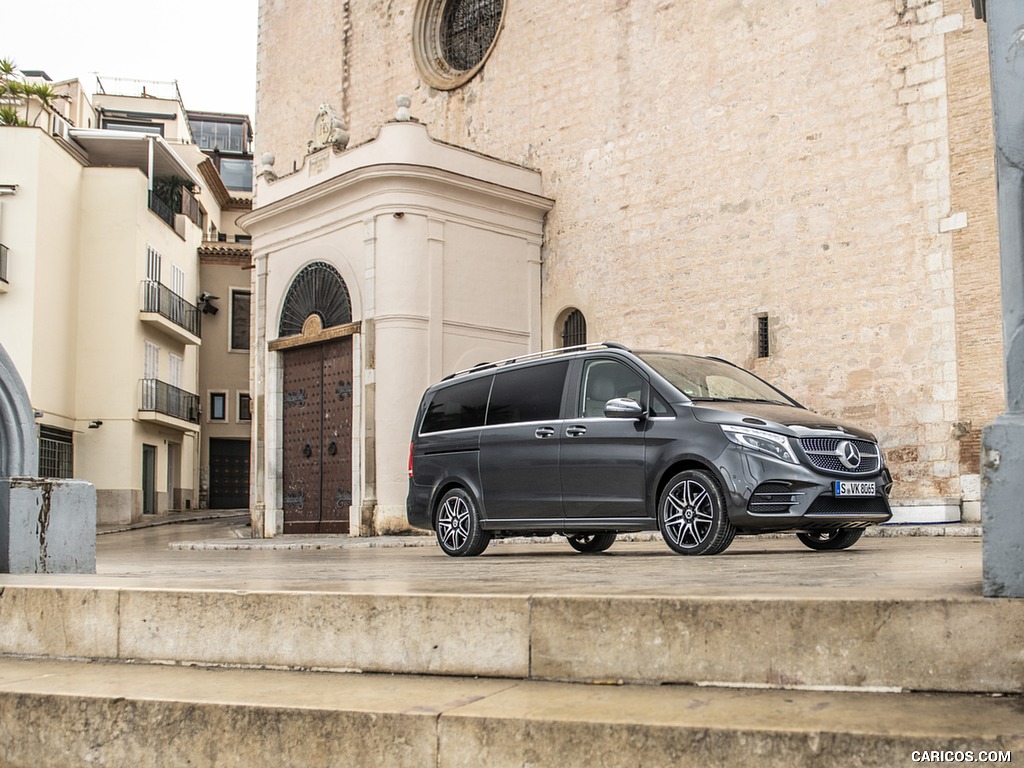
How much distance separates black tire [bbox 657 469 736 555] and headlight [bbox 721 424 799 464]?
39 centimetres

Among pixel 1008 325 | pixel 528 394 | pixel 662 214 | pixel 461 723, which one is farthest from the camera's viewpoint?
pixel 662 214

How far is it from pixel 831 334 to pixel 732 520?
8915 mm

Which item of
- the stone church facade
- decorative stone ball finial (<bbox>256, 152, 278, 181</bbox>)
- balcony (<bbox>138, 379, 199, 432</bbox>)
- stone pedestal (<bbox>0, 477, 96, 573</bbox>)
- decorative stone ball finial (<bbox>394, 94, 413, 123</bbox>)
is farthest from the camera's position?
balcony (<bbox>138, 379, 199, 432</bbox>)

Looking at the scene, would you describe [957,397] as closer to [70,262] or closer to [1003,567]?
[1003,567]

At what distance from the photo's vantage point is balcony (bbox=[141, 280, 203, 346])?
124 ft

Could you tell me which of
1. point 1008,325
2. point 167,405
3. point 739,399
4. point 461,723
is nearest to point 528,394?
point 739,399

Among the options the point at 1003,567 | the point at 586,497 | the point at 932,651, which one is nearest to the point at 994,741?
the point at 932,651

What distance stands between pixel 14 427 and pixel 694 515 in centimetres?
509

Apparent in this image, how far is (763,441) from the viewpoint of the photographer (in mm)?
9117

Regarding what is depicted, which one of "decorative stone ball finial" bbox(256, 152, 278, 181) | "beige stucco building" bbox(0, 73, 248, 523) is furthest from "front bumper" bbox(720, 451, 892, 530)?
"beige stucco building" bbox(0, 73, 248, 523)

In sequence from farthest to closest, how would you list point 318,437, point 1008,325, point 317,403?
1. point 317,403
2. point 318,437
3. point 1008,325

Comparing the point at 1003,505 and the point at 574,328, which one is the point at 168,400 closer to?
the point at 574,328

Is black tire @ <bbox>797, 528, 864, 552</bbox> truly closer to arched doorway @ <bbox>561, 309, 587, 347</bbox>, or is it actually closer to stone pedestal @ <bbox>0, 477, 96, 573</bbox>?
stone pedestal @ <bbox>0, 477, 96, 573</bbox>

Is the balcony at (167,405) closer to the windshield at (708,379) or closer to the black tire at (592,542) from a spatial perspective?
the black tire at (592,542)
